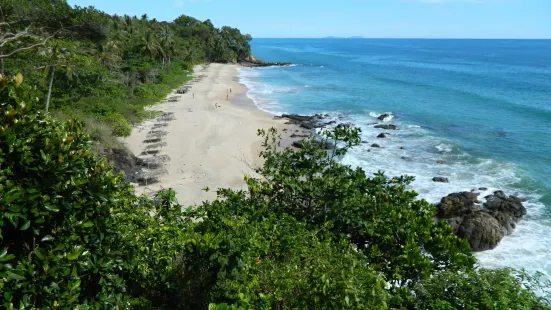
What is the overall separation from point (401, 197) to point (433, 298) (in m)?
3.05

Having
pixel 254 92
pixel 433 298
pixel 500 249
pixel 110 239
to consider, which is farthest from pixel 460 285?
pixel 254 92

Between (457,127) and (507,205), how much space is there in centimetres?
1715

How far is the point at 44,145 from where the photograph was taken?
12.1 feet

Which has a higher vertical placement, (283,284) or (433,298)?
(283,284)

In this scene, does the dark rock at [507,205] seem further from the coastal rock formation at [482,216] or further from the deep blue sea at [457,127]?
the deep blue sea at [457,127]

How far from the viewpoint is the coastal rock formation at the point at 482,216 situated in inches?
582

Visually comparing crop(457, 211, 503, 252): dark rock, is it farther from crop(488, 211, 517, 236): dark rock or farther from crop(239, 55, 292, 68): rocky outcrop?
crop(239, 55, 292, 68): rocky outcrop

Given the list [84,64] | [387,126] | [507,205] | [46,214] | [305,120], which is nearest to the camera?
[46,214]

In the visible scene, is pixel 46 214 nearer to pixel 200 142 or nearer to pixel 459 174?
pixel 200 142

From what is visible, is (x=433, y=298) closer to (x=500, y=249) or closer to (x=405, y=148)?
(x=500, y=249)

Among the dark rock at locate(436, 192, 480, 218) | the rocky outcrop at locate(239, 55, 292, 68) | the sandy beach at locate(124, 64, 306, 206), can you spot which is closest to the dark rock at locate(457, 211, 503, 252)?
the dark rock at locate(436, 192, 480, 218)

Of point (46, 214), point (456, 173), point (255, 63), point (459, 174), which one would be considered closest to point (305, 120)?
point (456, 173)

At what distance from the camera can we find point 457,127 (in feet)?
109

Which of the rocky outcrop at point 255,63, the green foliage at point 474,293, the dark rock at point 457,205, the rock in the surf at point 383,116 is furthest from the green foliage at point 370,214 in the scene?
the rocky outcrop at point 255,63
